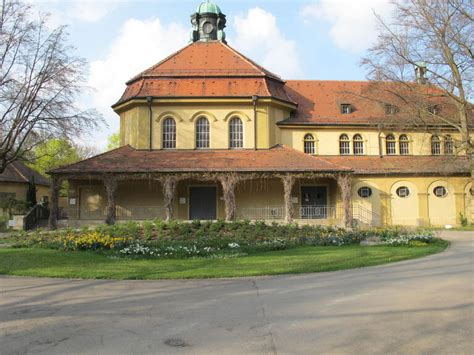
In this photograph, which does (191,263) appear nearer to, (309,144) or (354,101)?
(309,144)

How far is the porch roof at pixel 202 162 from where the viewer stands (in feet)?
80.8

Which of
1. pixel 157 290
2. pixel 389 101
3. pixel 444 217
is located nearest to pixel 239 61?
pixel 389 101

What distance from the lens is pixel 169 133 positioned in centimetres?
2869

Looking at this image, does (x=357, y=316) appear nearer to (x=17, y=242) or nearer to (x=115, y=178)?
(x=17, y=242)

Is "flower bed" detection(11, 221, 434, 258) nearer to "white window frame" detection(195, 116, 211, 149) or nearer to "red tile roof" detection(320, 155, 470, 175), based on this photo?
"white window frame" detection(195, 116, 211, 149)

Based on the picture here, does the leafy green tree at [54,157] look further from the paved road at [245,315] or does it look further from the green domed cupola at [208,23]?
the paved road at [245,315]

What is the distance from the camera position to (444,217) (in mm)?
29500

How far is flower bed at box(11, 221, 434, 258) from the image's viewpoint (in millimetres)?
15688

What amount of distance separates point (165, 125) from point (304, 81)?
1242cm

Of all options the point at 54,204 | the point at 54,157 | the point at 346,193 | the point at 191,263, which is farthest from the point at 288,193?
the point at 54,157

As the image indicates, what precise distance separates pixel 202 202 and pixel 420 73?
57.6 feet

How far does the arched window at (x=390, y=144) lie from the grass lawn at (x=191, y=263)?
1648cm

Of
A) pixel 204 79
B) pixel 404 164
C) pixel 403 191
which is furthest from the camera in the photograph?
pixel 404 164

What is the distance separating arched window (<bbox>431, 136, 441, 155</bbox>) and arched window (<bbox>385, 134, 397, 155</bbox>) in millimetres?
2953
